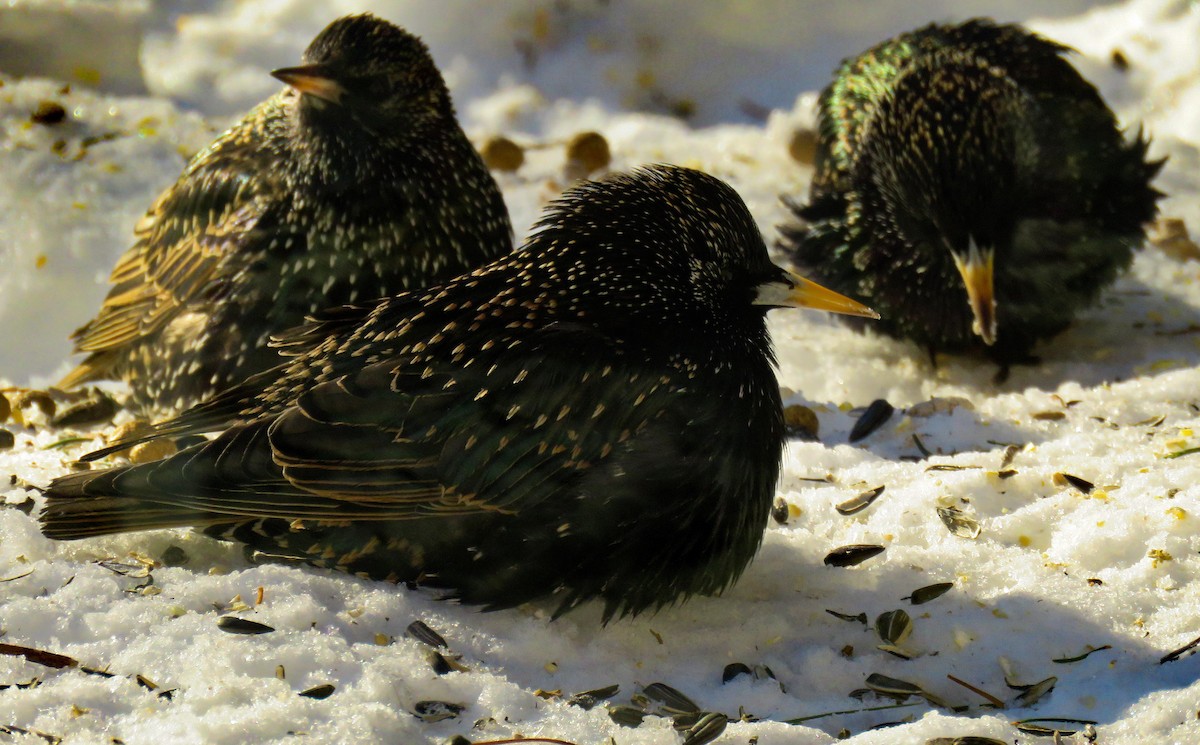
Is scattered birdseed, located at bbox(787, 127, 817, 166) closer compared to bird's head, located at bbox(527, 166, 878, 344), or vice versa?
bird's head, located at bbox(527, 166, 878, 344)

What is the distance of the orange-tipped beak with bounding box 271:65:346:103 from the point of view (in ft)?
12.0

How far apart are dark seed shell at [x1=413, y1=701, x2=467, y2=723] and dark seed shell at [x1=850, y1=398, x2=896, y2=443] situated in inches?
74.6

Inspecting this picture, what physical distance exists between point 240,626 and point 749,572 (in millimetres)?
1158

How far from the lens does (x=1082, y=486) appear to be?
3406 mm

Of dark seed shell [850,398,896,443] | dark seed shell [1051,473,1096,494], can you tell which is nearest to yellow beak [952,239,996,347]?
dark seed shell [850,398,896,443]

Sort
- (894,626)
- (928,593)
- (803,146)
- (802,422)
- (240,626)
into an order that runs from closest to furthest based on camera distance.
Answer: (240,626), (894,626), (928,593), (802,422), (803,146)

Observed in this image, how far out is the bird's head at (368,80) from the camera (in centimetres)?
378

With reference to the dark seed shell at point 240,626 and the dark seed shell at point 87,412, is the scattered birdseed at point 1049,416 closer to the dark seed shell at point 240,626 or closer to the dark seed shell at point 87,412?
the dark seed shell at point 240,626

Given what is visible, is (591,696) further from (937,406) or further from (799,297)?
(937,406)

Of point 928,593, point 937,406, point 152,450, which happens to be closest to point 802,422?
point 937,406

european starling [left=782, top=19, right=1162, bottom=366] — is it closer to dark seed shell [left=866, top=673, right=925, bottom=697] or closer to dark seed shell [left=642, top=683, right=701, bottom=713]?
dark seed shell [left=866, top=673, right=925, bottom=697]

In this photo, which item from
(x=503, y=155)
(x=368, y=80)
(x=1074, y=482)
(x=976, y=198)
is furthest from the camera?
(x=503, y=155)

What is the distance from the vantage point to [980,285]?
4309 millimetres

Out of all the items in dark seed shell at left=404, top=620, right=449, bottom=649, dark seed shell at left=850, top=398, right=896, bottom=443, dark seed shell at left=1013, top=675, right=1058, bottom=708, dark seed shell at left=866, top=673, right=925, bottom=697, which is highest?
dark seed shell at left=850, top=398, right=896, bottom=443
